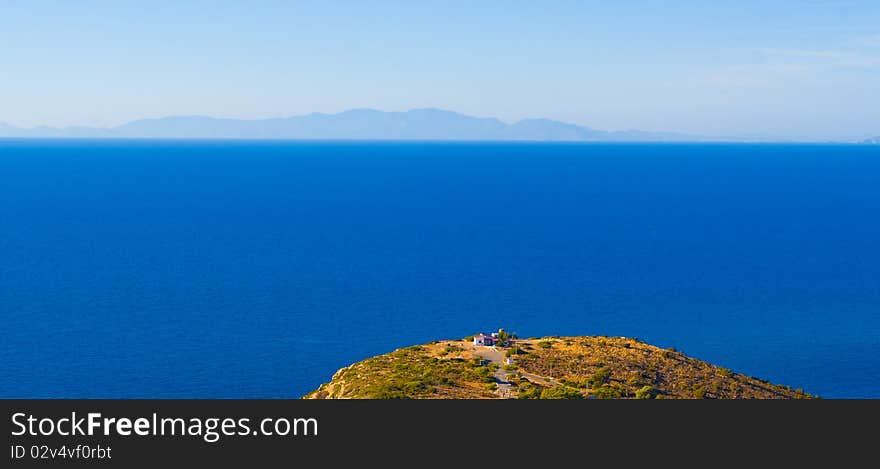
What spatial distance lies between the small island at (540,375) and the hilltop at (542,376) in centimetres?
6

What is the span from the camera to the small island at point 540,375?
44.9 metres

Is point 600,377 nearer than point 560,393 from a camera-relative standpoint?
No

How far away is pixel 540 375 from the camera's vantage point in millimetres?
49031

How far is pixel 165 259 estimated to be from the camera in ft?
399

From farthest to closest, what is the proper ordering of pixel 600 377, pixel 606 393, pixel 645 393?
1. pixel 600 377
2. pixel 645 393
3. pixel 606 393

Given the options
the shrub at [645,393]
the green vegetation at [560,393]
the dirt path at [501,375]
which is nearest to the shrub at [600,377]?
the dirt path at [501,375]

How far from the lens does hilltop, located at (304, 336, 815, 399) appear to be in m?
44.9

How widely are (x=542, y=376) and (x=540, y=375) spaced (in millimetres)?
267

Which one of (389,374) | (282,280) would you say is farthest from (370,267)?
(389,374)

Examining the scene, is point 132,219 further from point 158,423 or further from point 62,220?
point 158,423

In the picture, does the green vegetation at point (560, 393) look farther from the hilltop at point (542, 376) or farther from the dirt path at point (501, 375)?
the dirt path at point (501, 375)

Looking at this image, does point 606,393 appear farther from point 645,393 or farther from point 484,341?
point 484,341

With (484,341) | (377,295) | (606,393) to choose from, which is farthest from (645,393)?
(377,295)

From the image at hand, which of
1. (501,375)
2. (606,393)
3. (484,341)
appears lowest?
(484,341)
